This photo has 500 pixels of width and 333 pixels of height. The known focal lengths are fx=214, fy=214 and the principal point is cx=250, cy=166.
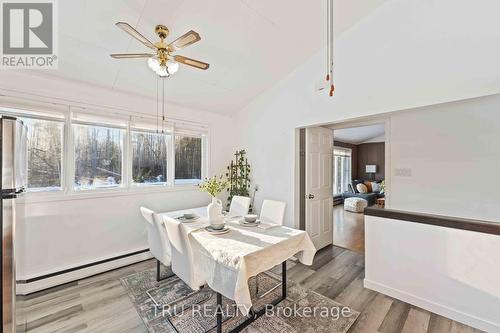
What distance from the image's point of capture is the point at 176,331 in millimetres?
1886

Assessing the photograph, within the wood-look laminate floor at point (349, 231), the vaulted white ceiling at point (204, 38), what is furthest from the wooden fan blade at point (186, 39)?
the wood-look laminate floor at point (349, 231)

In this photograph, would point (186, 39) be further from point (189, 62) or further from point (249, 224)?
point (249, 224)

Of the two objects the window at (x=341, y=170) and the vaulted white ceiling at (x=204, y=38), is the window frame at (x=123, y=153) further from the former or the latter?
the window at (x=341, y=170)

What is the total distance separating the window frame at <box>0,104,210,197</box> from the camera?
104 inches

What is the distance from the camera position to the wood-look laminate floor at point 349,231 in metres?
3.96

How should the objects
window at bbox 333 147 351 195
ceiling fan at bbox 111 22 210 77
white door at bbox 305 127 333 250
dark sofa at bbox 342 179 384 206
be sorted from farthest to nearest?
window at bbox 333 147 351 195
dark sofa at bbox 342 179 384 206
white door at bbox 305 127 333 250
ceiling fan at bbox 111 22 210 77

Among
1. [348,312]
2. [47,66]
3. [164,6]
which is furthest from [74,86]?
[348,312]

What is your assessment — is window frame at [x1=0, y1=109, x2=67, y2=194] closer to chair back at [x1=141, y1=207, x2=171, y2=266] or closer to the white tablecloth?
chair back at [x1=141, y1=207, x2=171, y2=266]

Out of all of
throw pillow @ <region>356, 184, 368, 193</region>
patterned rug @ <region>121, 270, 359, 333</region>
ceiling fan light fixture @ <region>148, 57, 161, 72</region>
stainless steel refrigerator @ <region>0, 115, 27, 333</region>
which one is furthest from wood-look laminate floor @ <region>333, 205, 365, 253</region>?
stainless steel refrigerator @ <region>0, 115, 27, 333</region>

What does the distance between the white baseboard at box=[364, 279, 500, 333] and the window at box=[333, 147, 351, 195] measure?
596 centimetres

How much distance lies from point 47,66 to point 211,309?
329cm

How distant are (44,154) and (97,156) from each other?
1.84ft

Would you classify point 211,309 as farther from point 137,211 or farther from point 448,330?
point 448,330

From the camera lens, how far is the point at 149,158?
12.0 ft
